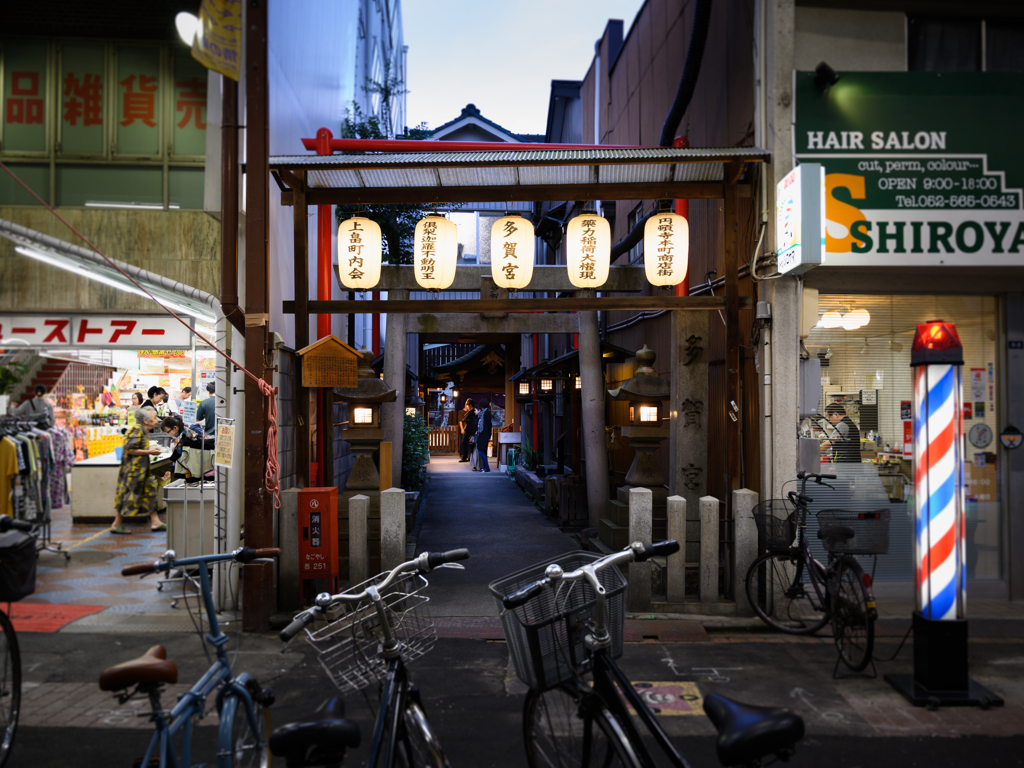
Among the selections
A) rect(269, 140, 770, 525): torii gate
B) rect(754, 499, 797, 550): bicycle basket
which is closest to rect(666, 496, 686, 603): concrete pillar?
rect(754, 499, 797, 550): bicycle basket

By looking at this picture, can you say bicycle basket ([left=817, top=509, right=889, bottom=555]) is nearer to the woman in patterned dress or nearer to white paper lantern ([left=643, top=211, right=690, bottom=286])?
white paper lantern ([left=643, top=211, right=690, bottom=286])

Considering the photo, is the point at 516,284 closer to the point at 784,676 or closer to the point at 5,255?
the point at 784,676

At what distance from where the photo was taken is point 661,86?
1254cm

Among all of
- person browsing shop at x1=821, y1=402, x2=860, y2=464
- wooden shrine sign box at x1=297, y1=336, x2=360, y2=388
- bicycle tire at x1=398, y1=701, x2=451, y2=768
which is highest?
Answer: wooden shrine sign box at x1=297, y1=336, x2=360, y2=388

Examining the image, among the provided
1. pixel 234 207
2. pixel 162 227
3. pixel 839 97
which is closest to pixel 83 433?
pixel 162 227

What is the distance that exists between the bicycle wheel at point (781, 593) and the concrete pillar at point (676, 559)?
0.68 m

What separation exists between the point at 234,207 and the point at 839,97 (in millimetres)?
6802

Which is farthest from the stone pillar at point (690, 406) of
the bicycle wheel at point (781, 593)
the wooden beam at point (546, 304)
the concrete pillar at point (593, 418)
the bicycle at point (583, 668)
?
the bicycle at point (583, 668)

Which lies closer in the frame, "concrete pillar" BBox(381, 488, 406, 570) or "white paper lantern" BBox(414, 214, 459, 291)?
"concrete pillar" BBox(381, 488, 406, 570)

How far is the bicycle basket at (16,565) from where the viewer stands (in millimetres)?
4066

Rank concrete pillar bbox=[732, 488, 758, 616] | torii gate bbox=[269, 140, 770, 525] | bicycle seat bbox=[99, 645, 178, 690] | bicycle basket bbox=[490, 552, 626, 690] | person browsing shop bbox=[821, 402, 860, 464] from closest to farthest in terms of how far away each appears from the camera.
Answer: bicycle seat bbox=[99, 645, 178, 690]
bicycle basket bbox=[490, 552, 626, 690]
concrete pillar bbox=[732, 488, 758, 616]
torii gate bbox=[269, 140, 770, 525]
person browsing shop bbox=[821, 402, 860, 464]

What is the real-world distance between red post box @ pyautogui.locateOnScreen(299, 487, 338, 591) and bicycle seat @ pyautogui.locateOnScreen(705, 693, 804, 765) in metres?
5.30

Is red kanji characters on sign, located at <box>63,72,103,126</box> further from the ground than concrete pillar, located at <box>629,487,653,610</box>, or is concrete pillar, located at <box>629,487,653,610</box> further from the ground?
red kanji characters on sign, located at <box>63,72,103,126</box>

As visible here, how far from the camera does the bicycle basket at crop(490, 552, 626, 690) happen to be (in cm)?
302
